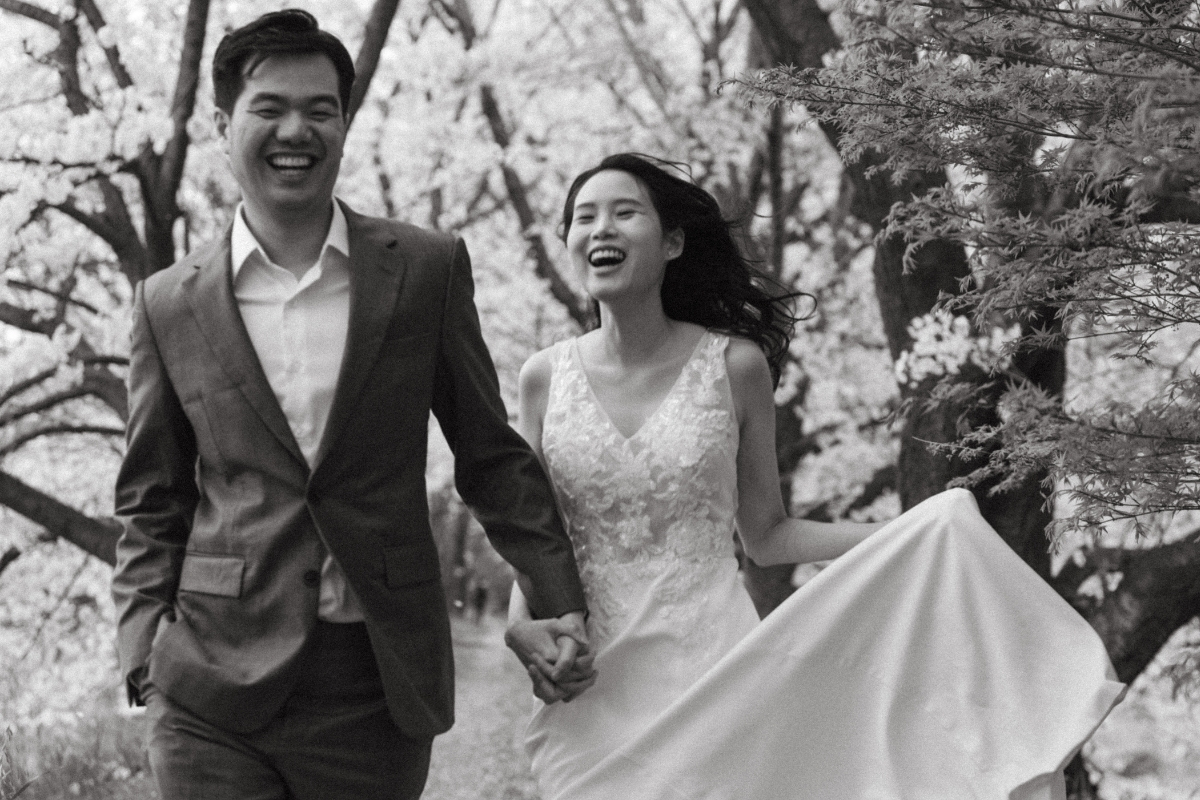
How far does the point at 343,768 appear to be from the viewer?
3.16 metres

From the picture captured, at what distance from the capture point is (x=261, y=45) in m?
3.24

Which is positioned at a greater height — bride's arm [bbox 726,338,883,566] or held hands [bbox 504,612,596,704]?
bride's arm [bbox 726,338,883,566]

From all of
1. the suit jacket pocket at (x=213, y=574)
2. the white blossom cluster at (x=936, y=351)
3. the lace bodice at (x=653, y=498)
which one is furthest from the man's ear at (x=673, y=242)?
the white blossom cluster at (x=936, y=351)

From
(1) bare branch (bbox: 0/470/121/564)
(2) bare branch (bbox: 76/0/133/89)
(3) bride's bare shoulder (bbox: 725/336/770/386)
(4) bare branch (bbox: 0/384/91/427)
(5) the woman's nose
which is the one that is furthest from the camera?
(4) bare branch (bbox: 0/384/91/427)

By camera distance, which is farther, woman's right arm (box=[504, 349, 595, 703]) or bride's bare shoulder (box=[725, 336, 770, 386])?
bride's bare shoulder (box=[725, 336, 770, 386])

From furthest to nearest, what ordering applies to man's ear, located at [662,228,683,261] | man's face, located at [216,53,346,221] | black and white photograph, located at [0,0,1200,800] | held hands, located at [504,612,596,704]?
man's ear, located at [662,228,683,261], held hands, located at [504,612,596,704], man's face, located at [216,53,346,221], black and white photograph, located at [0,0,1200,800]

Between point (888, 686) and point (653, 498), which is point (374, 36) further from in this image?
point (888, 686)

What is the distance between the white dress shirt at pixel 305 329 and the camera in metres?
3.19

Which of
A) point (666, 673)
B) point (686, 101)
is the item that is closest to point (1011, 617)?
point (666, 673)

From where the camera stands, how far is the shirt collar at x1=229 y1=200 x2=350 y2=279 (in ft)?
10.9

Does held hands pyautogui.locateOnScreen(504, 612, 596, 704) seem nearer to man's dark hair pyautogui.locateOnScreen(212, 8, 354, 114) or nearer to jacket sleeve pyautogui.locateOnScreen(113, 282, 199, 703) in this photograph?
jacket sleeve pyautogui.locateOnScreen(113, 282, 199, 703)

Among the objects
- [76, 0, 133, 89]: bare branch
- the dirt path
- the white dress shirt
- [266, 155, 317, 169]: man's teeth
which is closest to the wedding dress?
the white dress shirt

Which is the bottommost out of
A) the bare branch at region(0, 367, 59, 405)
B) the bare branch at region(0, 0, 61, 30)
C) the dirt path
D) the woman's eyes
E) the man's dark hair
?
the dirt path

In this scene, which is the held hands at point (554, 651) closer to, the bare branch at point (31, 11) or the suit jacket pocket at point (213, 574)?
the suit jacket pocket at point (213, 574)
